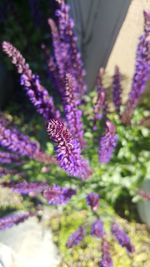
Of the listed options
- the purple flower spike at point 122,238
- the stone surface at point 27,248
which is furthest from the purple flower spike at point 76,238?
the stone surface at point 27,248

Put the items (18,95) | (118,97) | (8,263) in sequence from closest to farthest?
1. (118,97)
2. (8,263)
3. (18,95)

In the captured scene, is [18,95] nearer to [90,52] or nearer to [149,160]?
[90,52]

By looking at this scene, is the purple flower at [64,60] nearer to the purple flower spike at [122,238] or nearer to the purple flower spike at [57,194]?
the purple flower spike at [57,194]

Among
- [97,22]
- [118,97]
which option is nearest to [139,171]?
[118,97]

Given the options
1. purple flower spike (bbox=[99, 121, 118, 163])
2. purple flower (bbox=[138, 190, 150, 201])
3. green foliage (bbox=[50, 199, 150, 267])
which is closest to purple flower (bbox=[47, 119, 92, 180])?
purple flower spike (bbox=[99, 121, 118, 163])

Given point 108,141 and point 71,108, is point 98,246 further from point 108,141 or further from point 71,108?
point 71,108

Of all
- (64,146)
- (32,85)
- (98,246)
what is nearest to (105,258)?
(98,246)

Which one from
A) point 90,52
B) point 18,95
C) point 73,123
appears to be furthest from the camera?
point 18,95
